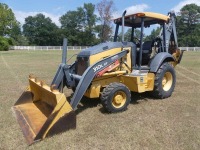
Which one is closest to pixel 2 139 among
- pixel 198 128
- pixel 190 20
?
pixel 198 128

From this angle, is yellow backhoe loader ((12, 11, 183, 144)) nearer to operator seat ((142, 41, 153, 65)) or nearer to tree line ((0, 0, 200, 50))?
operator seat ((142, 41, 153, 65))

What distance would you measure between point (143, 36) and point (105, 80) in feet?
5.63

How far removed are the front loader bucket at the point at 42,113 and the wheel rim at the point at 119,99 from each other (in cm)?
142

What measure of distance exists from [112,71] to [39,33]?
9475cm

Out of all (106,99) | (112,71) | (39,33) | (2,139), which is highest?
(39,33)

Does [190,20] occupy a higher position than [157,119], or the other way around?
[190,20]

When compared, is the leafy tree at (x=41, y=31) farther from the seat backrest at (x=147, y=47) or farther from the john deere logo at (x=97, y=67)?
the john deere logo at (x=97, y=67)

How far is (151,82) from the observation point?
7594mm

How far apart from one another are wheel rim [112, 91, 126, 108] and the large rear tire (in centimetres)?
140

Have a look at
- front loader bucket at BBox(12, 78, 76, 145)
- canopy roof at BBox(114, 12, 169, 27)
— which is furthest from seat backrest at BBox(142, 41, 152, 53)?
front loader bucket at BBox(12, 78, 76, 145)

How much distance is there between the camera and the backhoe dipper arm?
19.4 ft

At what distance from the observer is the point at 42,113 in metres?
6.25

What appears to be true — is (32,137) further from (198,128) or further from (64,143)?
(198,128)

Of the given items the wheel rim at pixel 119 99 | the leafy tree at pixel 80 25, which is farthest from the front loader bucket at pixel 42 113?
the leafy tree at pixel 80 25
